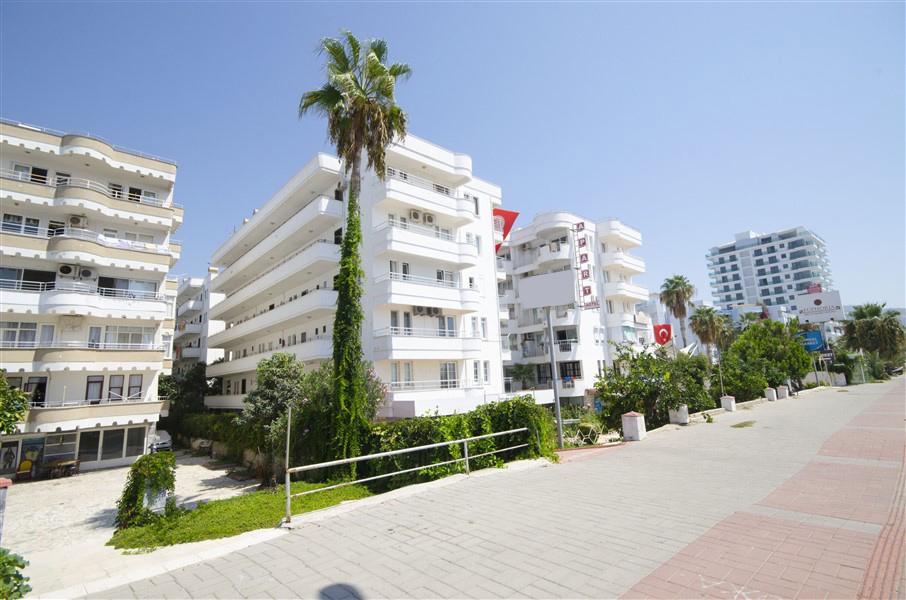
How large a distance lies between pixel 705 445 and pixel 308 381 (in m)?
16.0

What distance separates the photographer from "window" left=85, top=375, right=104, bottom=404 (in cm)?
2683

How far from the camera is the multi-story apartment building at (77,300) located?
25.0 meters

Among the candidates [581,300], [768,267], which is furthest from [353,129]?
[768,267]

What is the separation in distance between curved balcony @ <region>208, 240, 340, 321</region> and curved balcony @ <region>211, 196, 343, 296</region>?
0.78m

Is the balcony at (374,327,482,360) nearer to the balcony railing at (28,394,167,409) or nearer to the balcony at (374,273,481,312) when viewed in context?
the balcony at (374,273,481,312)

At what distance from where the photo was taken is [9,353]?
24.1 meters

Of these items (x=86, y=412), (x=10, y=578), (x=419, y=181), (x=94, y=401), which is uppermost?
(x=419, y=181)

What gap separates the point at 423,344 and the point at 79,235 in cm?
2281

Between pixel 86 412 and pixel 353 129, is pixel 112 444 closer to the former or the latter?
pixel 86 412

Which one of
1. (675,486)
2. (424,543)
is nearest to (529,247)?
(675,486)

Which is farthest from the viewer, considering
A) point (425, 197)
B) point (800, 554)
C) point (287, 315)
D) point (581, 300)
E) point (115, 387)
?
point (581, 300)

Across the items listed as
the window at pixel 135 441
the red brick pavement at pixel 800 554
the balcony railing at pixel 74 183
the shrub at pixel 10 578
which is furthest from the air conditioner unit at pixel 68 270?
the red brick pavement at pixel 800 554

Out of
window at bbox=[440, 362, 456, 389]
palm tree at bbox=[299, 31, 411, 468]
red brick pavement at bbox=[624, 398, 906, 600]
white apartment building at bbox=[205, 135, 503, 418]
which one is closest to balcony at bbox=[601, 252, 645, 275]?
white apartment building at bbox=[205, 135, 503, 418]

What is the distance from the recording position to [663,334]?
5594 cm
